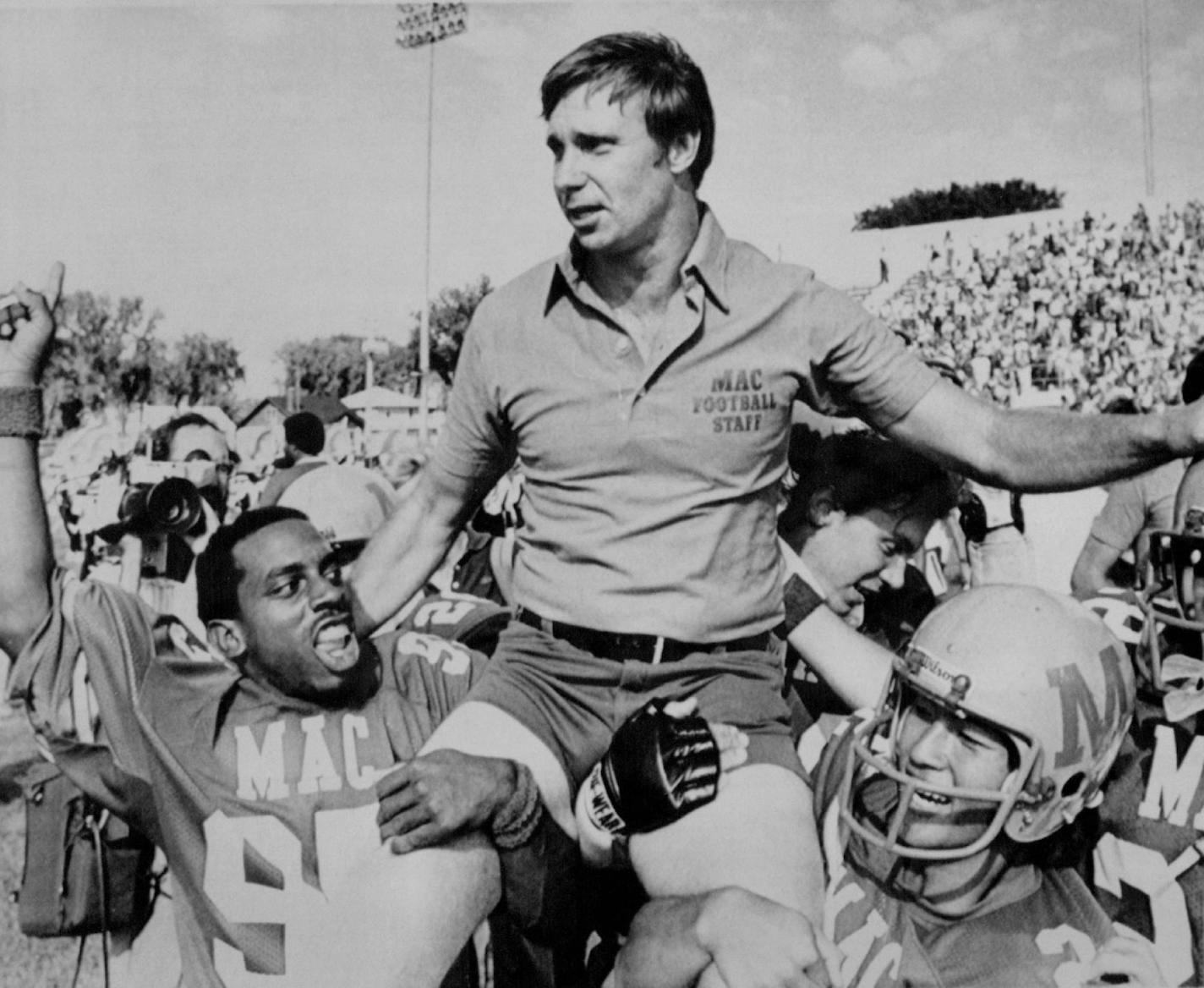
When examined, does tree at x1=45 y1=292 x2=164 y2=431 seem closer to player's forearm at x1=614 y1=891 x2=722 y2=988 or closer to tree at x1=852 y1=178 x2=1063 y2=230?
tree at x1=852 y1=178 x2=1063 y2=230

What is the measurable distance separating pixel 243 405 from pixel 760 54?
7476 millimetres

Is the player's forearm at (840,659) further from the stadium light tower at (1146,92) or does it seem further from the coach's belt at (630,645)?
the stadium light tower at (1146,92)

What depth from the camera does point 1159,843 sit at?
1.66 metres

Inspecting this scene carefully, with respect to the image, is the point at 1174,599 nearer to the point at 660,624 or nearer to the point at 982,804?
the point at 982,804

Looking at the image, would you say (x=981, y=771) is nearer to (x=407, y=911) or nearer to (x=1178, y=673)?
(x=1178, y=673)

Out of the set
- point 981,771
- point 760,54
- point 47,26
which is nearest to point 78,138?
point 47,26

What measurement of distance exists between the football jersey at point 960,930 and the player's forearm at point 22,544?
129cm

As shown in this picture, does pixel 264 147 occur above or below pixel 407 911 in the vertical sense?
above

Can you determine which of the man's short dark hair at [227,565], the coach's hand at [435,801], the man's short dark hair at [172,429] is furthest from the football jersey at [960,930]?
the man's short dark hair at [172,429]

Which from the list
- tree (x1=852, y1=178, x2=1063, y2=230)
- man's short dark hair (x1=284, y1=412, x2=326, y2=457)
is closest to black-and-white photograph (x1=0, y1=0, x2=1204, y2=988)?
man's short dark hair (x1=284, y1=412, x2=326, y2=457)

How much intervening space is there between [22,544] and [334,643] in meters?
0.51

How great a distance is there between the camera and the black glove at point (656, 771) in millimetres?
1361

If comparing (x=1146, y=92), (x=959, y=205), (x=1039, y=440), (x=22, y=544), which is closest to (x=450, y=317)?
(x=1146, y=92)

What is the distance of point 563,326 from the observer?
1.66 meters
